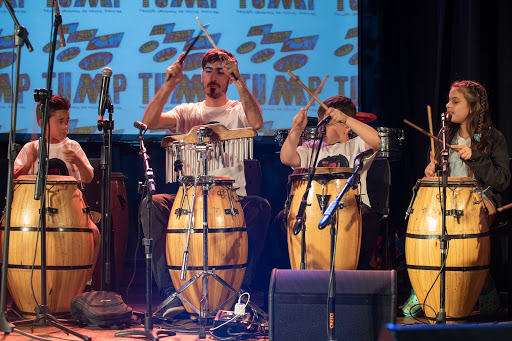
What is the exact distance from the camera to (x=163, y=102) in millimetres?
3875

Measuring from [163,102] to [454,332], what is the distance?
311cm

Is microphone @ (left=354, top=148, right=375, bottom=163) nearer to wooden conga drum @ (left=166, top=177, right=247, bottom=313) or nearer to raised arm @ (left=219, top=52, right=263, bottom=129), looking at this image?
wooden conga drum @ (left=166, top=177, right=247, bottom=313)

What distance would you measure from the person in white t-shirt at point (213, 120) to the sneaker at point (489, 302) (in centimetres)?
147

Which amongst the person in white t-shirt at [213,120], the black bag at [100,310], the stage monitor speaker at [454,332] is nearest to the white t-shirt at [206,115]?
the person in white t-shirt at [213,120]

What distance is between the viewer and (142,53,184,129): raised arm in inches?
145

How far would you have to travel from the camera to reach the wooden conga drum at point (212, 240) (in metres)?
3.46

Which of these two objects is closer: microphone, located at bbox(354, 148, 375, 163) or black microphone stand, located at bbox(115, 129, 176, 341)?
microphone, located at bbox(354, 148, 375, 163)

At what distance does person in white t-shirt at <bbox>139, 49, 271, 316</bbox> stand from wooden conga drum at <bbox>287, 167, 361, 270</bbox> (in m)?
0.49

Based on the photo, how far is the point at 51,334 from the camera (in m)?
3.17

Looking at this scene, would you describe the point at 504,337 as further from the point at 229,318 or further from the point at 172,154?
the point at 172,154

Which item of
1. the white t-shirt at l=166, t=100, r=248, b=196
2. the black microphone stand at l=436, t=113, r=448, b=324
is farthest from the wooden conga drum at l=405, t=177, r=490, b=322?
the white t-shirt at l=166, t=100, r=248, b=196

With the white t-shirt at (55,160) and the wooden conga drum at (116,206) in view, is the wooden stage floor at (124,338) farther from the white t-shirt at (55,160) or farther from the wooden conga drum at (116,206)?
the white t-shirt at (55,160)

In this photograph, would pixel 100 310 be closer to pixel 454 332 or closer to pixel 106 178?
pixel 106 178

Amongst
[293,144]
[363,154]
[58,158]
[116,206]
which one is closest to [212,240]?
[293,144]
